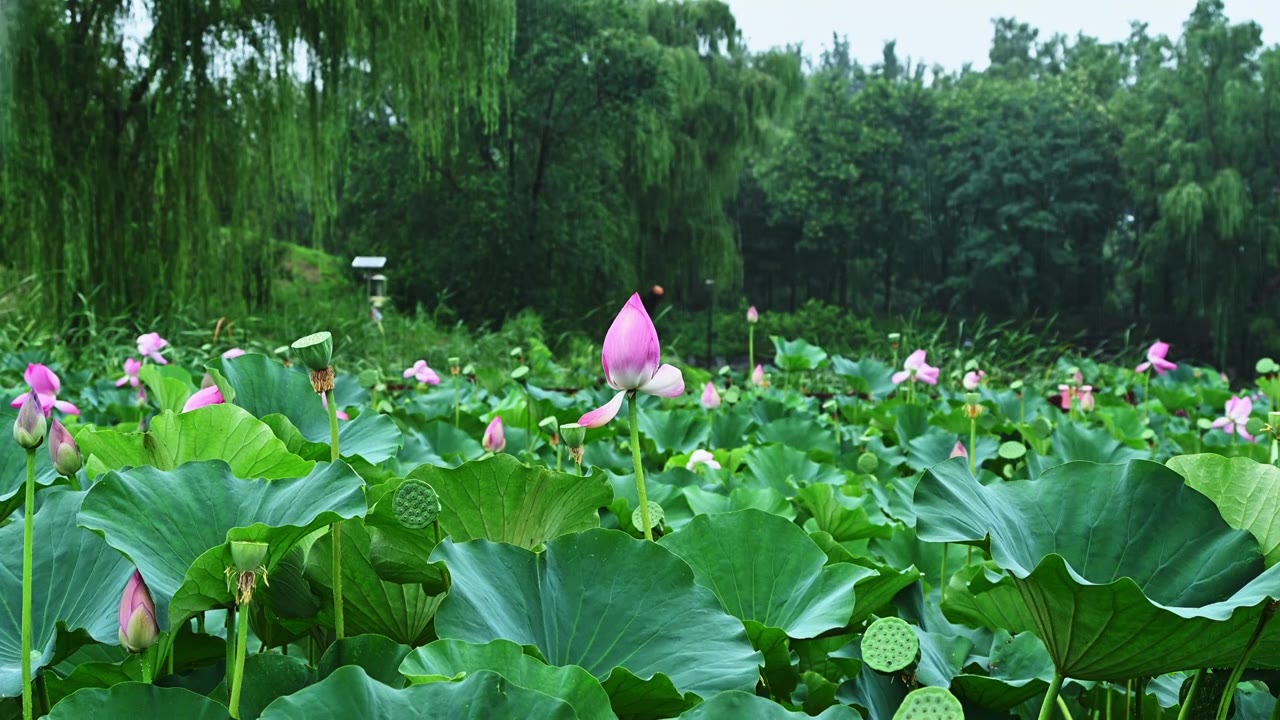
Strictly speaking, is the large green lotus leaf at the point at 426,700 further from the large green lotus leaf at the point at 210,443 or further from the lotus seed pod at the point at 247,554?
the large green lotus leaf at the point at 210,443

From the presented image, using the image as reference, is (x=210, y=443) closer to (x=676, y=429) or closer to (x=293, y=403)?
(x=293, y=403)

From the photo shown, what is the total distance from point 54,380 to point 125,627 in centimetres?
101

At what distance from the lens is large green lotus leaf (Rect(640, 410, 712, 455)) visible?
1558 millimetres

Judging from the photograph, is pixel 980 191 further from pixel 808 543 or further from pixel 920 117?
pixel 808 543

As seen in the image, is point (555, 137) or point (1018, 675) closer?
point (1018, 675)

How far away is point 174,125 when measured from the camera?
5.38 m

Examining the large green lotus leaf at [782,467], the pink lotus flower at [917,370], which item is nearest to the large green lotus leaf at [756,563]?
the large green lotus leaf at [782,467]

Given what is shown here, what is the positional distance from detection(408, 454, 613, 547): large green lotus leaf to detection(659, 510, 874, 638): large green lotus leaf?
61 millimetres

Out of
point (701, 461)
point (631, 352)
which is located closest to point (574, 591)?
point (631, 352)

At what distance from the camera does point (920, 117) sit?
2370cm

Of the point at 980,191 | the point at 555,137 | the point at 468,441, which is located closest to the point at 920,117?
the point at 980,191

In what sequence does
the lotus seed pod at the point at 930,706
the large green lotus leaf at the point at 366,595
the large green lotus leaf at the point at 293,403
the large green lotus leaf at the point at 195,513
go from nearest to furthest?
the lotus seed pod at the point at 930,706, the large green lotus leaf at the point at 195,513, the large green lotus leaf at the point at 366,595, the large green lotus leaf at the point at 293,403

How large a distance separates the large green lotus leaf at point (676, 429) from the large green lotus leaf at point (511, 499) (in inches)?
36.0

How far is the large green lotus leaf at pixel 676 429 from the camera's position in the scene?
61.3 inches
